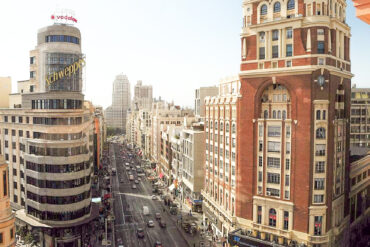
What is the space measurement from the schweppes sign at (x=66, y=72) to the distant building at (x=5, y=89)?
113 feet

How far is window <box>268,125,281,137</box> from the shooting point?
5981 centimetres

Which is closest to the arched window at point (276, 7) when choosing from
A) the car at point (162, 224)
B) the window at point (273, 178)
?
the window at point (273, 178)

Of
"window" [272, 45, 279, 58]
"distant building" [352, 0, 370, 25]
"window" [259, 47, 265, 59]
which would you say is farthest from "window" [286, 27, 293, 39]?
"distant building" [352, 0, 370, 25]

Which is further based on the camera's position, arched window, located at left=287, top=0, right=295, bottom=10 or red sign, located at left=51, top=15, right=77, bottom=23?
red sign, located at left=51, top=15, right=77, bottom=23

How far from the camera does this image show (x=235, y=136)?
223 feet

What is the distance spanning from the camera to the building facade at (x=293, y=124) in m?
56.5

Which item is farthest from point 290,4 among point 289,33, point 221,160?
point 221,160

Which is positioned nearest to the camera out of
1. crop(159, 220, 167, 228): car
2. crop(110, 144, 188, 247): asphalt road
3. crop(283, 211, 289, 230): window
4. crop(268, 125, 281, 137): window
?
crop(283, 211, 289, 230): window

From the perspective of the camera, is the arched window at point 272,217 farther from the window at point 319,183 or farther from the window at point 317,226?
the window at point 319,183

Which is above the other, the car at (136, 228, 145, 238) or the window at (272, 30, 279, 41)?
the window at (272, 30, 279, 41)

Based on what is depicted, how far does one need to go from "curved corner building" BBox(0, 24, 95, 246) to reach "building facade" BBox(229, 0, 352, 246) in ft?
109

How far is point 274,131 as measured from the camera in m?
60.2

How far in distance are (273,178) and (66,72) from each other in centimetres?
4781

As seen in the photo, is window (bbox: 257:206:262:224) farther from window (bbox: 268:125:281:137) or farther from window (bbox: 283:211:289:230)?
window (bbox: 268:125:281:137)
